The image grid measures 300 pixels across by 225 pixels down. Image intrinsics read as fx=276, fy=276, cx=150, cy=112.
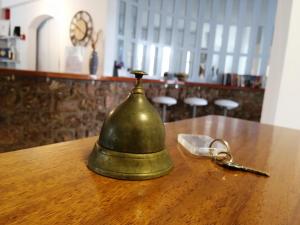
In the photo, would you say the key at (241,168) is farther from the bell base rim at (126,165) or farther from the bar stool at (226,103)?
the bar stool at (226,103)

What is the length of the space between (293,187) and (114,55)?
14.1ft

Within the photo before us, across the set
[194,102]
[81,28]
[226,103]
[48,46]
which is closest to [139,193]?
[194,102]

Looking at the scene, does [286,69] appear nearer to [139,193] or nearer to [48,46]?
[139,193]

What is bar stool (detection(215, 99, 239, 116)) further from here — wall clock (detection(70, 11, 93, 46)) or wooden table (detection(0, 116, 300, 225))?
A: wooden table (detection(0, 116, 300, 225))

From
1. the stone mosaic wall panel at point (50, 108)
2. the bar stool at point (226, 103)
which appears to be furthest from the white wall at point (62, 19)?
the bar stool at point (226, 103)

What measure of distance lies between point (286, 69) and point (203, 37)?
394cm

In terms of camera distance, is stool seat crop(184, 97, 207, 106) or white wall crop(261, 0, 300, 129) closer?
white wall crop(261, 0, 300, 129)

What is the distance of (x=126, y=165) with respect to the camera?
0.61 meters

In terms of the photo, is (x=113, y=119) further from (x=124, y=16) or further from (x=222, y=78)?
(x=222, y=78)

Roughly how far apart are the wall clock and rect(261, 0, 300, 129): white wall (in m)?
3.03

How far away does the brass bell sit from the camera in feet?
1.98

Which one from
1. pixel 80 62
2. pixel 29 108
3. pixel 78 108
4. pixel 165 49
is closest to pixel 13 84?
pixel 29 108

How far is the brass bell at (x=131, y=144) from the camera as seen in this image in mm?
604

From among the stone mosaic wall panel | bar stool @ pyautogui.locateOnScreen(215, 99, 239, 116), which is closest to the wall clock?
the stone mosaic wall panel
